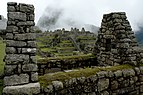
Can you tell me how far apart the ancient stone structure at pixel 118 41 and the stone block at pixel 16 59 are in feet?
16.3

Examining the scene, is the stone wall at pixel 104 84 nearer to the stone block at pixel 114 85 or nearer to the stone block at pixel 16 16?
the stone block at pixel 114 85

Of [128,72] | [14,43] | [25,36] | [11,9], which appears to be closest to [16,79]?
[14,43]

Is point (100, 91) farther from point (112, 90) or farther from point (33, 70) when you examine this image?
point (33, 70)

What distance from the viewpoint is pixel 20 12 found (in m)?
7.43

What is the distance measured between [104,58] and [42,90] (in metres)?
5.58

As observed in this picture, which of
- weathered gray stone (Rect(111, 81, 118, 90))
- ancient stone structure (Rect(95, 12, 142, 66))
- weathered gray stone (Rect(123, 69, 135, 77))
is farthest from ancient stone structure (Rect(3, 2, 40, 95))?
ancient stone structure (Rect(95, 12, 142, 66))

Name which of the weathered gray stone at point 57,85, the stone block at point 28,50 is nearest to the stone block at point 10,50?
the stone block at point 28,50

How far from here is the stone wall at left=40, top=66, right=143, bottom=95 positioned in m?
7.99

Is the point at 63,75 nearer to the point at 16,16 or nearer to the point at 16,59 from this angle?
the point at 16,59

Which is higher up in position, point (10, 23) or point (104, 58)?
point (10, 23)

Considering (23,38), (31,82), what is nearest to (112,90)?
(31,82)

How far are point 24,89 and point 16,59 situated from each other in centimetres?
88

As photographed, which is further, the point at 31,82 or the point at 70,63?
the point at 70,63

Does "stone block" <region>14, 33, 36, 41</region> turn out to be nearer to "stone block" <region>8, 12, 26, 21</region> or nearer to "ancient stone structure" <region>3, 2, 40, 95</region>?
"ancient stone structure" <region>3, 2, 40, 95</region>
